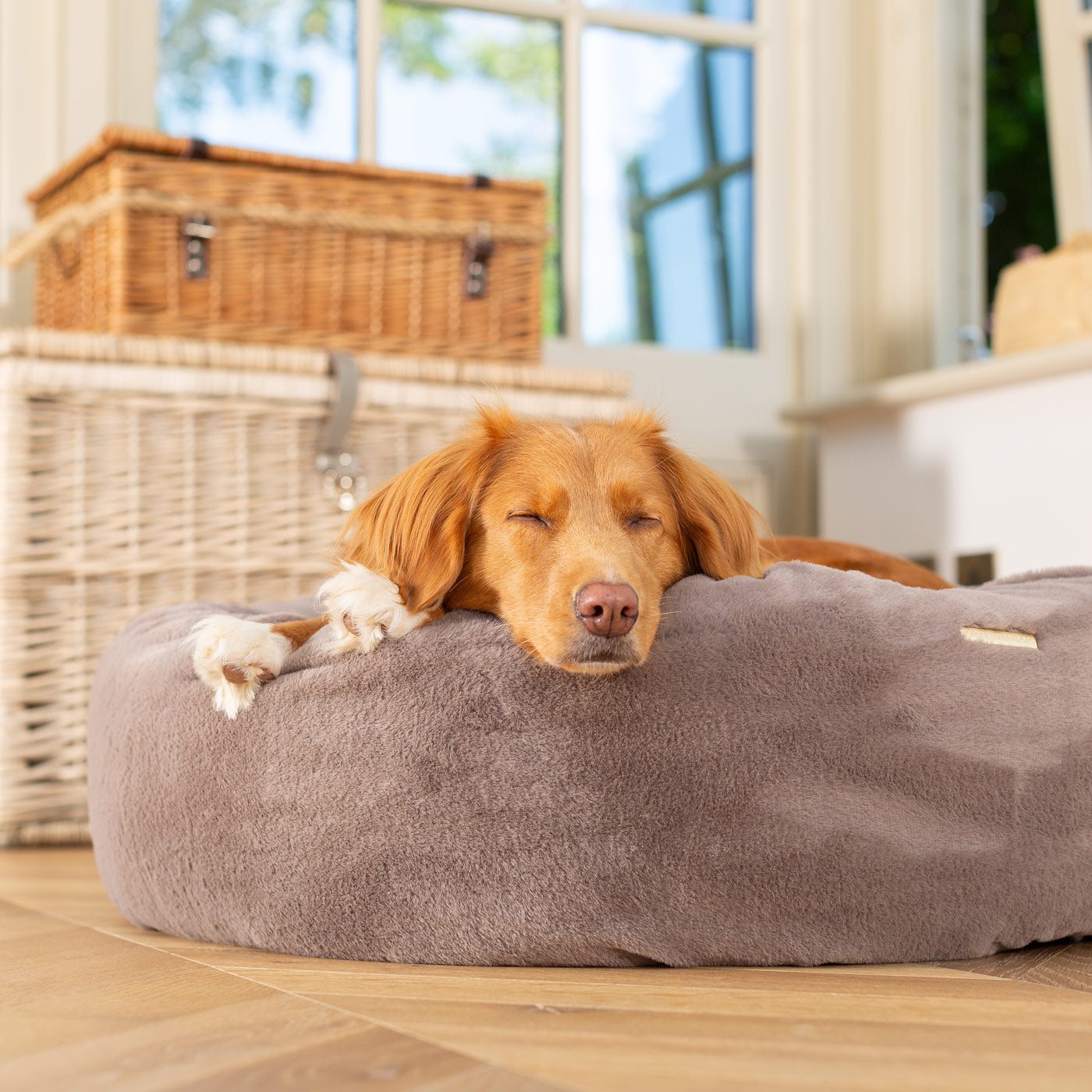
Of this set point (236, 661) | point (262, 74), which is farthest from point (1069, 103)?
point (236, 661)

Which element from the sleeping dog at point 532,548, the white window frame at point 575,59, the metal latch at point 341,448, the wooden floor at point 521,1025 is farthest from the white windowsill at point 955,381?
the wooden floor at point 521,1025

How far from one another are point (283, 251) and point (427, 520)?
3.99ft

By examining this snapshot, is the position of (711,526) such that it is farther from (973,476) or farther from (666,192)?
(666,192)

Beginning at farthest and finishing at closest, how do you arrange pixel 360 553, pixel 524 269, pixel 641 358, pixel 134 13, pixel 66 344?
pixel 641 358
pixel 134 13
pixel 524 269
pixel 66 344
pixel 360 553

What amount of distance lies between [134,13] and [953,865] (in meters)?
2.73

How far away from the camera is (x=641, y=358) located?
136 inches

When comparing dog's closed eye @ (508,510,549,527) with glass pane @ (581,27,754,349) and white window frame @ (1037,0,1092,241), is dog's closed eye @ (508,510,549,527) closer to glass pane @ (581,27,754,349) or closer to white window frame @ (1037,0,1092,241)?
glass pane @ (581,27,754,349)

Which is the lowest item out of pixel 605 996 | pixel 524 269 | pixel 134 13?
pixel 605 996

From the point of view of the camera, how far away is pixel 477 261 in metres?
2.75

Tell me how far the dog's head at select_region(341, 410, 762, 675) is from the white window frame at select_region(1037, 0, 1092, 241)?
2299 millimetres

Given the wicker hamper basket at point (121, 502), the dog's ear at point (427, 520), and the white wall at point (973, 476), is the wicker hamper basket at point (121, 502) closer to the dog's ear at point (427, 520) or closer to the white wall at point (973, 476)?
the dog's ear at point (427, 520)

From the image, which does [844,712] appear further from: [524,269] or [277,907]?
[524,269]

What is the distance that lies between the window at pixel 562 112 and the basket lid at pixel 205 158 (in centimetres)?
45

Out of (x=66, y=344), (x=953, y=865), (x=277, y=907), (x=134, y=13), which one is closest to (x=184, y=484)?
(x=66, y=344)
